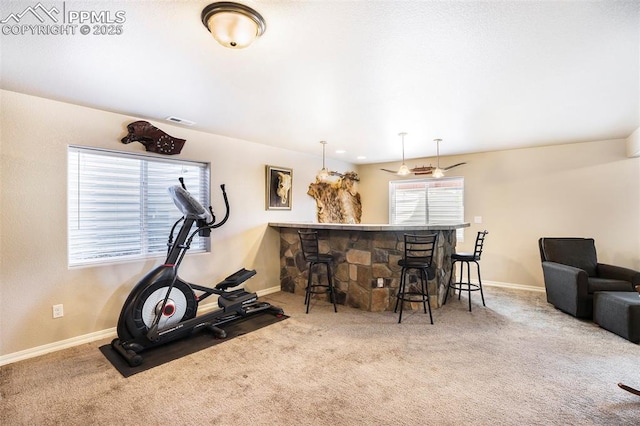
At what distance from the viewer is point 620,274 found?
358 cm

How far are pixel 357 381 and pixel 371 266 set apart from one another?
65.8 inches

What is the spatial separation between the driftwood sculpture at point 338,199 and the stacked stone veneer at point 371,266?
1.40 m

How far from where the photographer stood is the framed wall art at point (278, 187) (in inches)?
181

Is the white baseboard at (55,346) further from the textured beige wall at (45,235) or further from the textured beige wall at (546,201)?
the textured beige wall at (546,201)

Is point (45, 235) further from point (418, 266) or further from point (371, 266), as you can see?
point (418, 266)

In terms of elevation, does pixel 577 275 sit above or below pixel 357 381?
above

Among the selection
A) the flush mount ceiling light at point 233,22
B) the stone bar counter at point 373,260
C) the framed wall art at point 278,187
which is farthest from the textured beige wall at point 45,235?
the flush mount ceiling light at point 233,22

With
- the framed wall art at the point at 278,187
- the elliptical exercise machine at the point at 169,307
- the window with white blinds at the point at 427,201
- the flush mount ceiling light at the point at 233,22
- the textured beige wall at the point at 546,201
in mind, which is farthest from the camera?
the window with white blinds at the point at 427,201

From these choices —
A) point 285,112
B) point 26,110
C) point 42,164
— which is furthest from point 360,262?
point 26,110

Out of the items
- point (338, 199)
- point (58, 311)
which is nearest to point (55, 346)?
point (58, 311)

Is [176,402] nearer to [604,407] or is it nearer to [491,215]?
[604,407]

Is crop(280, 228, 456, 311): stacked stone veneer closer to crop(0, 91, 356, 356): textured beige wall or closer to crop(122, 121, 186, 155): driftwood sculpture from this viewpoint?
crop(0, 91, 356, 356): textured beige wall

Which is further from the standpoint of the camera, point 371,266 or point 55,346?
point 371,266

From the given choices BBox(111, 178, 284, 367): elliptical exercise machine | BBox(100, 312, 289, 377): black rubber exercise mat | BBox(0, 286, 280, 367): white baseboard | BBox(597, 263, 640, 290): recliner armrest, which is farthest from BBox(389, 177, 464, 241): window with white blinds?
BBox(0, 286, 280, 367): white baseboard
